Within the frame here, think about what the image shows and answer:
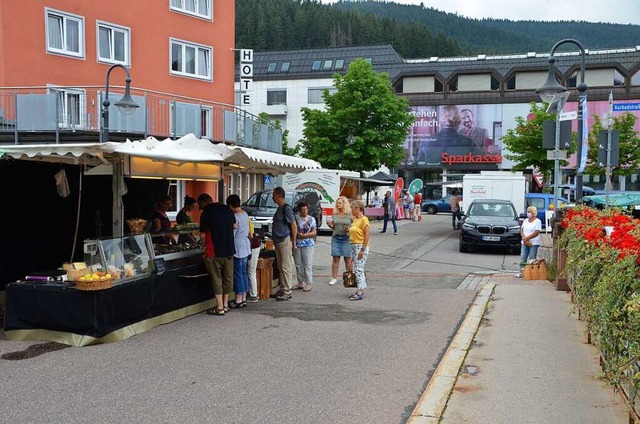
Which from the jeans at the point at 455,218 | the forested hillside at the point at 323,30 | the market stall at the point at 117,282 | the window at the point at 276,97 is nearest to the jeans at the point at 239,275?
the market stall at the point at 117,282

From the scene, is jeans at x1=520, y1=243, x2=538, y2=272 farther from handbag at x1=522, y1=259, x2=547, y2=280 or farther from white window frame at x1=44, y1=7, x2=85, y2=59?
white window frame at x1=44, y1=7, x2=85, y2=59

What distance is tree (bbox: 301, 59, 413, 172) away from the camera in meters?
33.7

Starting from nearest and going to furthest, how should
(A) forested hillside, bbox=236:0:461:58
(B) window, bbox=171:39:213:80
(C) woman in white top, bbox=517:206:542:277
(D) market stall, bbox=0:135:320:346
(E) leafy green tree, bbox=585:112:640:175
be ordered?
(D) market stall, bbox=0:135:320:346, (C) woman in white top, bbox=517:206:542:277, (B) window, bbox=171:39:213:80, (E) leafy green tree, bbox=585:112:640:175, (A) forested hillside, bbox=236:0:461:58

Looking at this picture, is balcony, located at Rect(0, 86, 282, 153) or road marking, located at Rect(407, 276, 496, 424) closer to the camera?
road marking, located at Rect(407, 276, 496, 424)

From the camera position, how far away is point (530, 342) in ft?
25.2

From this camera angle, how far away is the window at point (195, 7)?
26156mm

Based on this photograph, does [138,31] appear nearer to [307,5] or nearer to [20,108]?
[20,108]

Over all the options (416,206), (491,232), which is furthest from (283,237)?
(416,206)

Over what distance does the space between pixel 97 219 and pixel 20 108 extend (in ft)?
33.0

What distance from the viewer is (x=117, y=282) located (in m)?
7.81

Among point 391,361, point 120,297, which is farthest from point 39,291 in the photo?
point 391,361

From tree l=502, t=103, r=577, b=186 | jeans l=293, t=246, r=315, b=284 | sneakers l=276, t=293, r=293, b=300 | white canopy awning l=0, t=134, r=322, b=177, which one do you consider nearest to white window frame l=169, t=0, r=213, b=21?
white canopy awning l=0, t=134, r=322, b=177

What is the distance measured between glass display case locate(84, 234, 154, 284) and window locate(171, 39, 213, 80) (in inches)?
737

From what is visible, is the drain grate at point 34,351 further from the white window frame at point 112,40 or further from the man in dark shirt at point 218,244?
the white window frame at point 112,40
